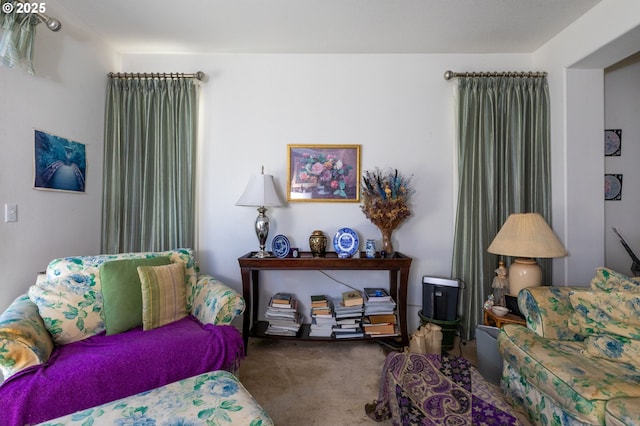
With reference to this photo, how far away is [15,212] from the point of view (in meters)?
1.74

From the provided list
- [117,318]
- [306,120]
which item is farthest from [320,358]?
[306,120]

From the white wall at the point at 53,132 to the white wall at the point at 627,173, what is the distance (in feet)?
14.3

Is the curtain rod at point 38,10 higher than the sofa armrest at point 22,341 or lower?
higher

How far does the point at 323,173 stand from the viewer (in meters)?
2.55

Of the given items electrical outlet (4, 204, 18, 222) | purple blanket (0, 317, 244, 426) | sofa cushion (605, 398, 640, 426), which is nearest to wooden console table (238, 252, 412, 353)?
purple blanket (0, 317, 244, 426)

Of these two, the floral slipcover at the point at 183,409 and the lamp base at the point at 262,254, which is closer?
the floral slipcover at the point at 183,409

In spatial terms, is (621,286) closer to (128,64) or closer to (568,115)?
(568,115)

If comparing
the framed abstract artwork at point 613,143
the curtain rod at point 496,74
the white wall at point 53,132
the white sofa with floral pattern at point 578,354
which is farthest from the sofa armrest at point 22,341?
the framed abstract artwork at point 613,143

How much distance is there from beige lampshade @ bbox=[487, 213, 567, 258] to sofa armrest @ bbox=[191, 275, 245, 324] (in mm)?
1782

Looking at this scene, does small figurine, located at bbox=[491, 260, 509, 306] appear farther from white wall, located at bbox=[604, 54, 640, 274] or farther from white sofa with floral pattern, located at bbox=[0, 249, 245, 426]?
white sofa with floral pattern, located at bbox=[0, 249, 245, 426]

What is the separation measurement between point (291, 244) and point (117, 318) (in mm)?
1365

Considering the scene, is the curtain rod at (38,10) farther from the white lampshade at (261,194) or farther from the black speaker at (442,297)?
the black speaker at (442,297)

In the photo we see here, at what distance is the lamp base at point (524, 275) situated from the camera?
190cm

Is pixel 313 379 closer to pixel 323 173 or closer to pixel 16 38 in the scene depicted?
pixel 323 173
